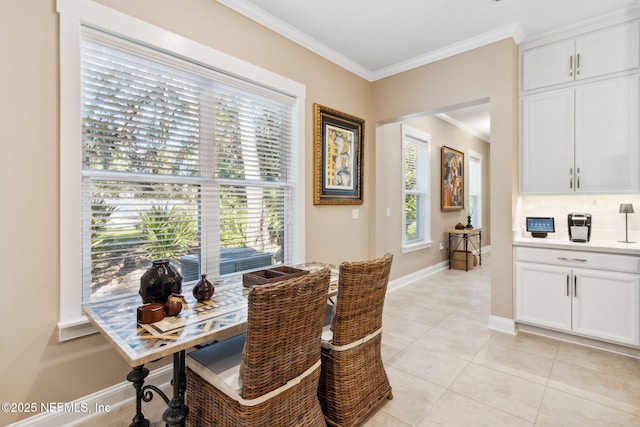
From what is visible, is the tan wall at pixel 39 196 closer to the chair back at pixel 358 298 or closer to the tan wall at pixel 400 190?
the chair back at pixel 358 298

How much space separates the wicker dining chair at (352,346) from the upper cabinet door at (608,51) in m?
2.77

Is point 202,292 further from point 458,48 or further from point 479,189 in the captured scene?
point 479,189

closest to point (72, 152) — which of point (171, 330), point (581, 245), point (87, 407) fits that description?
point (171, 330)

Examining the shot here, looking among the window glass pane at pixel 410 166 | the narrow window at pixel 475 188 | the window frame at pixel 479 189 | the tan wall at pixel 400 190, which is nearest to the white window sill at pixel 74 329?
the tan wall at pixel 400 190

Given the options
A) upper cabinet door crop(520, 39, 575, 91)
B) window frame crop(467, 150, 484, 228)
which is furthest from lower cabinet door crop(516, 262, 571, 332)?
window frame crop(467, 150, 484, 228)

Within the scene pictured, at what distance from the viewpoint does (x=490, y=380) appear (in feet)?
7.15

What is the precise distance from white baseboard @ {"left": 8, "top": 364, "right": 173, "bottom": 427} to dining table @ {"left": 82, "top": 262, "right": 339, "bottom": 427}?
1.01 feet

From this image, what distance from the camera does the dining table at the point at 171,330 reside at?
48.5 inches

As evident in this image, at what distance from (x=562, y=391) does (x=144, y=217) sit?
3.01 metres

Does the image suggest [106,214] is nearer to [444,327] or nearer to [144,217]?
[144,217]

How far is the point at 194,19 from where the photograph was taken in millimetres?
2281

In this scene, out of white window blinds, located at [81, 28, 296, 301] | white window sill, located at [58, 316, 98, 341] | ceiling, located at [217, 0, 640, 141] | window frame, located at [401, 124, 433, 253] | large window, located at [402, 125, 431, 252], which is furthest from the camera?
window frame, located at [401, 124, 433, 253]

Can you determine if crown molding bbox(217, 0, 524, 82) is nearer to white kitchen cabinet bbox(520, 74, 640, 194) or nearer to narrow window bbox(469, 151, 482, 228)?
white kitchen cabinet bbox(520, 74, 640, 194)

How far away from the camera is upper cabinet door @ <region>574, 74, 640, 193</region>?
2635mm
